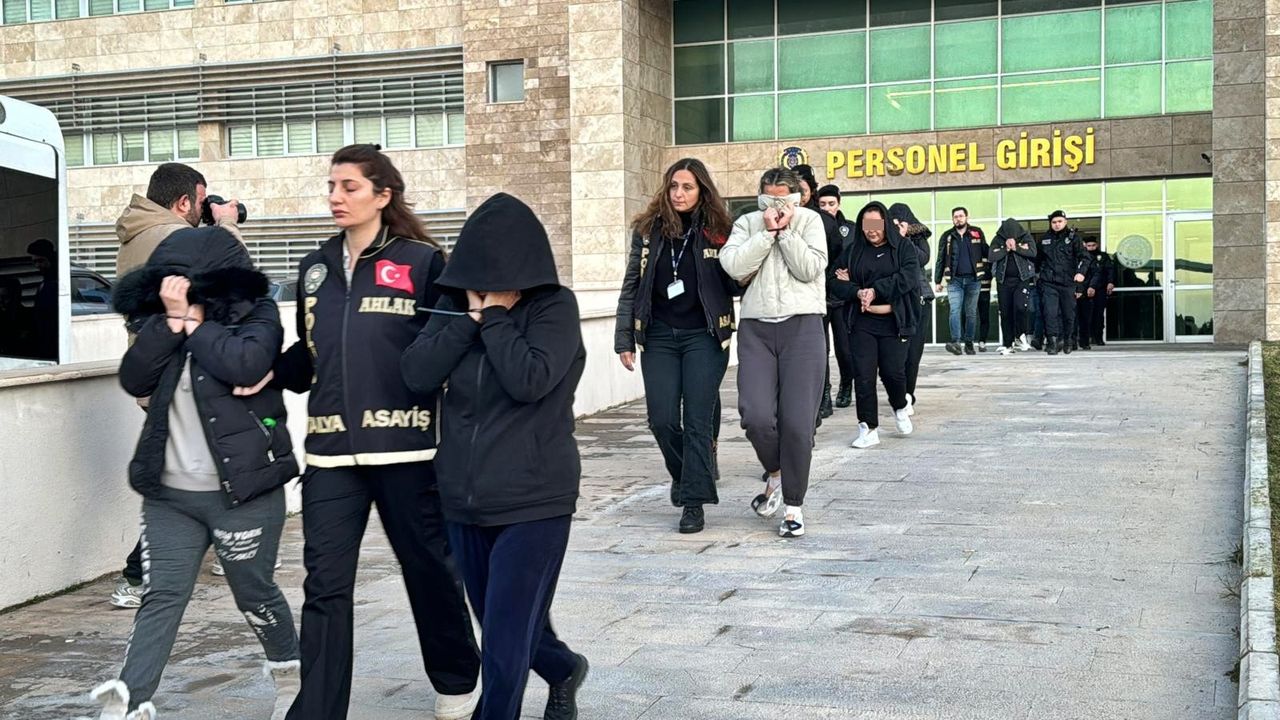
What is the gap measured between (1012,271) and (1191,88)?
7.47m

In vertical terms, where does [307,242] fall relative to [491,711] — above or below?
above

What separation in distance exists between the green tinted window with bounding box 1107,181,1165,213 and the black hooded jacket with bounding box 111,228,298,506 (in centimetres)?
2377

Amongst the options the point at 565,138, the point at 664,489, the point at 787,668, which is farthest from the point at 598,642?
the point at 565,138

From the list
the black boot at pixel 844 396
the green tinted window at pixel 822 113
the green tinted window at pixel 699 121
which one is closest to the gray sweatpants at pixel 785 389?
the black boot at pixel 844 396

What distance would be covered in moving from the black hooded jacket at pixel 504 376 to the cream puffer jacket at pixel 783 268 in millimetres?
3563

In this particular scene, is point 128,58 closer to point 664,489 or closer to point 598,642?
point 664,489

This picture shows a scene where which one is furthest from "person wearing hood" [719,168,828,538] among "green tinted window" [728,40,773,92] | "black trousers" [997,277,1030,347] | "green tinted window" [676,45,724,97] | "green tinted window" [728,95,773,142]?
"green tinted window" [676,45,724,97]

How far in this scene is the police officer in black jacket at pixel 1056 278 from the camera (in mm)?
20469

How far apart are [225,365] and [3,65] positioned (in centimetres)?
3313

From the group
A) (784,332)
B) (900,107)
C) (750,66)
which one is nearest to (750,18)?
(750,66)

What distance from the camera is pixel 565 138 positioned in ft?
96.2

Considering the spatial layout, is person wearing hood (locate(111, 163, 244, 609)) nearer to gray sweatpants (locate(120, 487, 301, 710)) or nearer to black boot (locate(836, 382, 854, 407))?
gray sweatpants (locate(120, 487, 301, 710))

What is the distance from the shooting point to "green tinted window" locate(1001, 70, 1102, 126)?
26.5m

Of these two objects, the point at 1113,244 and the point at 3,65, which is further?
the point at 3,65
